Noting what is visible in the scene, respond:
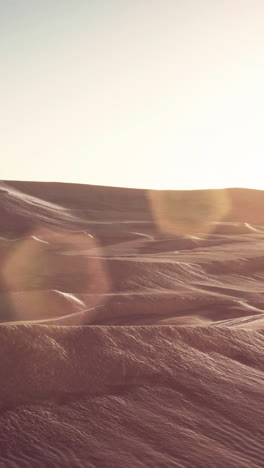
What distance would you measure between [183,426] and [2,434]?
5.39ft

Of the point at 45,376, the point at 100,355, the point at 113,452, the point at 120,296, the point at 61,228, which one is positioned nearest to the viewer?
the point at 113,452

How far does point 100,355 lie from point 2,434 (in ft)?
5.88

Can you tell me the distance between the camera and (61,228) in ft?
117

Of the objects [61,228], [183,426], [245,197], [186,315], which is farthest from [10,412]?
[245,197]

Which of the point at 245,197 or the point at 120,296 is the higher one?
the point at 245,197

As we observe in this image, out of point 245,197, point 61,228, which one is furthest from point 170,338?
point 245,197

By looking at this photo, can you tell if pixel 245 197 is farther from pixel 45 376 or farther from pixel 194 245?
pixel 45 376

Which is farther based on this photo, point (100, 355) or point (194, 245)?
point (194, 245)

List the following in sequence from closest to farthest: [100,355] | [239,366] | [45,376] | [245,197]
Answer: [45,376] → [100,355] → [239,366] → [245,197]

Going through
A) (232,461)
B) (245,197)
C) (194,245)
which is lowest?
(232,461)

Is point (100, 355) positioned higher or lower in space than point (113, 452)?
higher

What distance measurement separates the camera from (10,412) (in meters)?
5.23

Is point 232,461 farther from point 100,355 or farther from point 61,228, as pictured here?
point 61,228

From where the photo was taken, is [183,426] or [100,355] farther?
[100,355]
